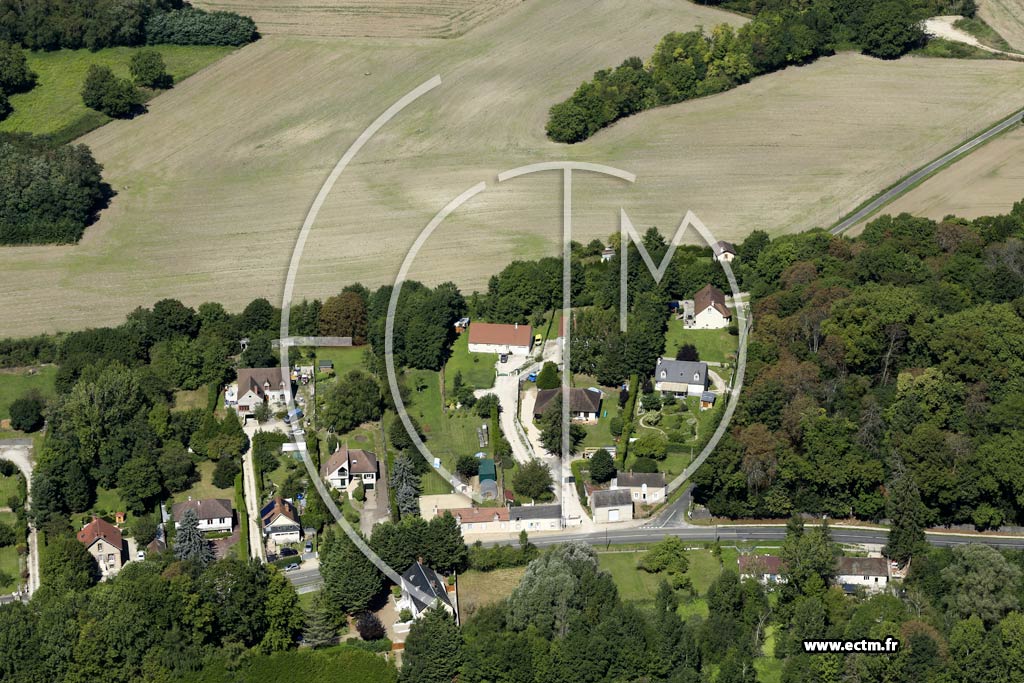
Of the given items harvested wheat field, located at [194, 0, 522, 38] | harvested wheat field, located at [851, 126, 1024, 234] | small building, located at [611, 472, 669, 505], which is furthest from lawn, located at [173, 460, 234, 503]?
harvested wheat field, located at [194, 0, 522, 38]

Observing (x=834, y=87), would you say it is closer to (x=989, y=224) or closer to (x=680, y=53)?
(x=680, y=53)

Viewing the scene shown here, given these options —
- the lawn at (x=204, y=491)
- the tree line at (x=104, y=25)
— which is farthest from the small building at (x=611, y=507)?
the tree line at (x=104, y=25)

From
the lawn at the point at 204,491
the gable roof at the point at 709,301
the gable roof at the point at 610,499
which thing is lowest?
the gable roof at the point at 610,499

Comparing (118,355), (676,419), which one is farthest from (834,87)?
(118,355)

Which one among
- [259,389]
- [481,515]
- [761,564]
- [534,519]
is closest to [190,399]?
[259,389]

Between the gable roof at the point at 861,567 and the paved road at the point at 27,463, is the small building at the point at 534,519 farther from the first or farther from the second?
the paved road at the point at 27,463

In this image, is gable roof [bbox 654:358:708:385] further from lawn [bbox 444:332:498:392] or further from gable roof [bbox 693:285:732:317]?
lawn [bbox 444:332:498:392]
